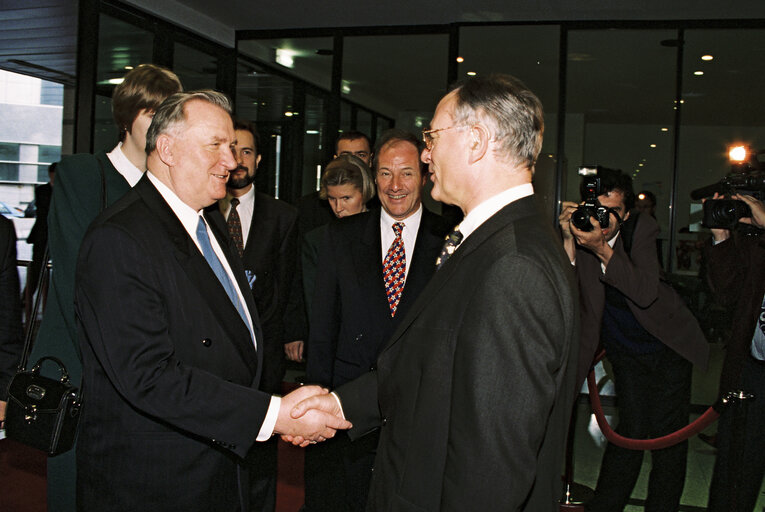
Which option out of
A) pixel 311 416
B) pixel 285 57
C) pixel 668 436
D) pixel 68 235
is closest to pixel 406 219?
pixel 311 416

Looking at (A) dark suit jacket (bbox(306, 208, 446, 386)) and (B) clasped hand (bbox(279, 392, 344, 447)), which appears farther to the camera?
(A) dark suit jacket (bbox(306, 208, 446, 386))

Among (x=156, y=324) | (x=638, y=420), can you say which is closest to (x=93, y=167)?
(x=156, y=324)

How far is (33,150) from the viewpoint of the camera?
234 inches

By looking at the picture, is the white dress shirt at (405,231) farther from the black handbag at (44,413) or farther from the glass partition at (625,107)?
the glass partition at (625,107)

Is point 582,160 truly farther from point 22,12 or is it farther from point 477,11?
point 22,12

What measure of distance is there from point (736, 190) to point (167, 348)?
2.41 metres

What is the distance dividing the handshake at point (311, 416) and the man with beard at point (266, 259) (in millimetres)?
870

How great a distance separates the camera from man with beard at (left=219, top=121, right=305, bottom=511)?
3.06 metres

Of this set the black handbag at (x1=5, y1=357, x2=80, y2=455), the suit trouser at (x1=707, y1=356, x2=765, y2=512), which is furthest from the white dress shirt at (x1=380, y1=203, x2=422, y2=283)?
the suit trouser at (x1=707, y1=356, x2=765, y2=512)

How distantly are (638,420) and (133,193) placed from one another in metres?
2.61

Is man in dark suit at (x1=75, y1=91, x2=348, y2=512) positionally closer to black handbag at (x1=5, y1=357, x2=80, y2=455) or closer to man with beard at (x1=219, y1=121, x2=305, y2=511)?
black handbag at (x1=5, y1=357, x2=80, y2=455)

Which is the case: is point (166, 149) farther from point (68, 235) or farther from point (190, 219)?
point (68, 235)

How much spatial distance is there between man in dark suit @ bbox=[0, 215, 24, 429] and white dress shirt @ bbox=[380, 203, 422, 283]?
141cm

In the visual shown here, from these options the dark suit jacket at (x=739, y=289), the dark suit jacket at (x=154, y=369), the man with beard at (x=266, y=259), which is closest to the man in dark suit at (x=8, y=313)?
the dark suit jacket at (x=154, y=369)
